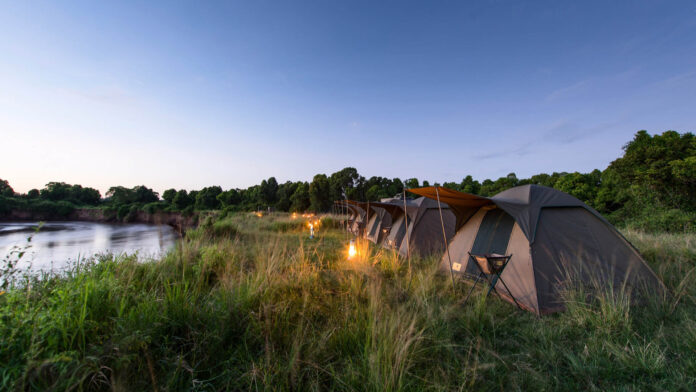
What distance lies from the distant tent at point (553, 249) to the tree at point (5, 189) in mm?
29322

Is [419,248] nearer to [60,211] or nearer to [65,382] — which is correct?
[65,382]

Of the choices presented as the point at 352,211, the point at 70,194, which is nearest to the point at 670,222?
the point at 352,211

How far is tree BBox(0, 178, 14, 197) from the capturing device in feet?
56.1

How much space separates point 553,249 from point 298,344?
3994mm

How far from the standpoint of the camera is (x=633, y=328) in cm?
274

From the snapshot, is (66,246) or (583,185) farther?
(583,185)

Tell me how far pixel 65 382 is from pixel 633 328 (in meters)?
5.13

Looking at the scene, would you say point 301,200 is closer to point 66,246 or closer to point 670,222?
point 66,246

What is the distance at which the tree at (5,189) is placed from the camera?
17095mm

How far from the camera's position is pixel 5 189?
17.5m

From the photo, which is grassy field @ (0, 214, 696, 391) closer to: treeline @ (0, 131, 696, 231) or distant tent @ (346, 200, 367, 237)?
treeline @ (0, 131, 696, 231)

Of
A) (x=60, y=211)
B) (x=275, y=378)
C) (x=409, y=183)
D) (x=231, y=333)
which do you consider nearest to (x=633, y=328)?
(x=275, y=378)

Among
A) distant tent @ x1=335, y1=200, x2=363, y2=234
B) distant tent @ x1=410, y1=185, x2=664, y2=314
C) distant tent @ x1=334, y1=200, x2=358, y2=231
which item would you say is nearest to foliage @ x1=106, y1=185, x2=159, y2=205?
distant tent @ x1=334, y1=200, x2=358, y2=231

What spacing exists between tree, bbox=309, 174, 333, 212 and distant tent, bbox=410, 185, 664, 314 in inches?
1131
